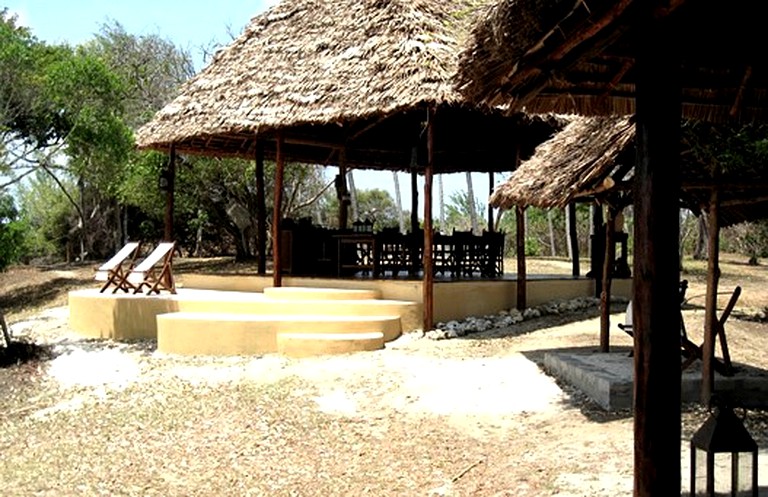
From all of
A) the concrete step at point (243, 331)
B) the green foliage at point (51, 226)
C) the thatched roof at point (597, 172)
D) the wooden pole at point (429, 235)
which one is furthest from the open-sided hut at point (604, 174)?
the green foliage at point (51, 226)

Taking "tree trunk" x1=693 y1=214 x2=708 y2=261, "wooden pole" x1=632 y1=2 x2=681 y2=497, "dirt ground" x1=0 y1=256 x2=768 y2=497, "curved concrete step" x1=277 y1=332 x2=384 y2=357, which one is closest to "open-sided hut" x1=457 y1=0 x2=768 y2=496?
"wooden pole" x1=632 y1=2 x2=681 y2=497

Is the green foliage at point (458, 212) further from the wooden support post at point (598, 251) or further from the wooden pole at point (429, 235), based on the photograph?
the wooden pole at point (429, 235)

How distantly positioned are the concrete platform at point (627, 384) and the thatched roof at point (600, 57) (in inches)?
80.4

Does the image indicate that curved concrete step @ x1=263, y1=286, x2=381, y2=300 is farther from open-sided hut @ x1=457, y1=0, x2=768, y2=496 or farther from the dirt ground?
open-sided hut @ x1=457, y1=0, x2=768, y2=496

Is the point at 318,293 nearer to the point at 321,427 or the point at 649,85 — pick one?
the point at 321,427

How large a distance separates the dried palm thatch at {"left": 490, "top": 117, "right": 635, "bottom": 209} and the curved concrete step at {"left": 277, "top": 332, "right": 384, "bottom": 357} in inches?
88.4

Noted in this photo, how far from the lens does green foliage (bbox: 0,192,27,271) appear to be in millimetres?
16703

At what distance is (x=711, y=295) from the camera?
17.1ft

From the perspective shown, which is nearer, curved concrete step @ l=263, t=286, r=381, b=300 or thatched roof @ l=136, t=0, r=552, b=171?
thatched roof @ l=136, t=0, r=552, b=171

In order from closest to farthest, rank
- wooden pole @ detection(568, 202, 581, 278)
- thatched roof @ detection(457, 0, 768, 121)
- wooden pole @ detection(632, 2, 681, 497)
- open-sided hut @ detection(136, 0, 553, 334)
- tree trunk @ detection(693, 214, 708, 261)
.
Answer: wooden pole @ detection(632, 2, 681, 497) → thatched roof @ detection(457, 0, 768, 121) → open-sided hut @ detection(136, 0, 553, 334) → wooden pole @ detection(568, 202, 581, 278) → tree trunk @ detection(693, 214, 708, 261)

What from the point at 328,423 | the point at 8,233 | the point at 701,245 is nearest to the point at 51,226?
the point at 8,233

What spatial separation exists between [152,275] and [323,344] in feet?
12.8

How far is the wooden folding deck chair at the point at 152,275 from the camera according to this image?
1066cm

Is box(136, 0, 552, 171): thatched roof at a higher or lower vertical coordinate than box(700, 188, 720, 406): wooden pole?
higher
